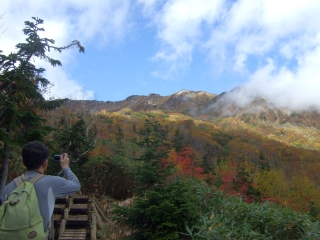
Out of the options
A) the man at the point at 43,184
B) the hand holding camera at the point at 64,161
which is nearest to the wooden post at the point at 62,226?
the hand holding camera at the point at 64,161

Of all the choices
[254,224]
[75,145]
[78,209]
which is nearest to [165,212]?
[254,224]

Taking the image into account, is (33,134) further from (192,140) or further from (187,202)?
(192,140)

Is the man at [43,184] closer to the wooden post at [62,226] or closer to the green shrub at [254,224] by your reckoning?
the green shrub at [254,224]

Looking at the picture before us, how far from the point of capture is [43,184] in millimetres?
2127

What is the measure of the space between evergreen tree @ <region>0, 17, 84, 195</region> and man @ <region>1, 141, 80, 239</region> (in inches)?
185

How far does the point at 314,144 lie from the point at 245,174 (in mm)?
139205

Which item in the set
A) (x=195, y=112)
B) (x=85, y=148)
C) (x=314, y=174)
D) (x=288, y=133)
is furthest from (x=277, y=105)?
(x=85, y=148)

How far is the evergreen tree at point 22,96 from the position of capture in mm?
6698

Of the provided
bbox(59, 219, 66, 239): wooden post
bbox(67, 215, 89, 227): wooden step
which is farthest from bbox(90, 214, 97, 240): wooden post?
bbox(59, 219, 66, 239): wooden post

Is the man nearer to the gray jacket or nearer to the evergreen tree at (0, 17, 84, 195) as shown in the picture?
the gray jacket

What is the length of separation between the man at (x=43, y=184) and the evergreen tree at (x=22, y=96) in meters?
4.69

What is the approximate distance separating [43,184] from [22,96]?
5427 mm

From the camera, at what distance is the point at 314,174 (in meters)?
64.8

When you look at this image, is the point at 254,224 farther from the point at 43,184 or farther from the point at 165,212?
the point at 43,184
